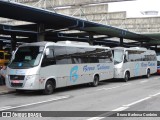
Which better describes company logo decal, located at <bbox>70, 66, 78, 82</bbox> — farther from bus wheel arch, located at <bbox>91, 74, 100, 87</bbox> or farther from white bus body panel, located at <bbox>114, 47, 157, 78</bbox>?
white bus body panel, located at <bbox>114, 47, 157, 78</bbox>

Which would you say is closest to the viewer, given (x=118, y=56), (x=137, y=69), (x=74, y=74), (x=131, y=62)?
(x=74, y=74)

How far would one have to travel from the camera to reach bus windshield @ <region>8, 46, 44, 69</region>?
55.2 feet

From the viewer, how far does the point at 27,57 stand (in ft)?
56.4

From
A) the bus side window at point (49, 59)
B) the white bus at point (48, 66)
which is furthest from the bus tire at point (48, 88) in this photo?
the bus side window at point (49, 59)

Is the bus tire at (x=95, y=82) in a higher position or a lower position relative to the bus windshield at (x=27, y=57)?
lower

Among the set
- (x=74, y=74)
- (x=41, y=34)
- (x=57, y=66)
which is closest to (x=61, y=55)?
(x=57, y=66)

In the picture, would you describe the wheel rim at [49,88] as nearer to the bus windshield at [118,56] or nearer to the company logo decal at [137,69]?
the bus windshield at [118,56]

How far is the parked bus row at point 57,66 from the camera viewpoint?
1662 cm

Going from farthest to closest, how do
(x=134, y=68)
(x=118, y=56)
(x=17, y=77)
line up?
(x=134, y=68), (x=118, y=56), (x=17, y=77)

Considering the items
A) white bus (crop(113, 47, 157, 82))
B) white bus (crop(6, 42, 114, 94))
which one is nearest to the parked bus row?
white bus (crop(6, 42, 114, 94))

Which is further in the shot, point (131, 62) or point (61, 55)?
point (131, 62)

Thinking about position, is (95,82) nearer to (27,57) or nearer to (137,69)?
(27,57)

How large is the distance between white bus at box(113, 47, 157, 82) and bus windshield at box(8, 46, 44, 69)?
1094 centimetres

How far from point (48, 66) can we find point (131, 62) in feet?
43.0
